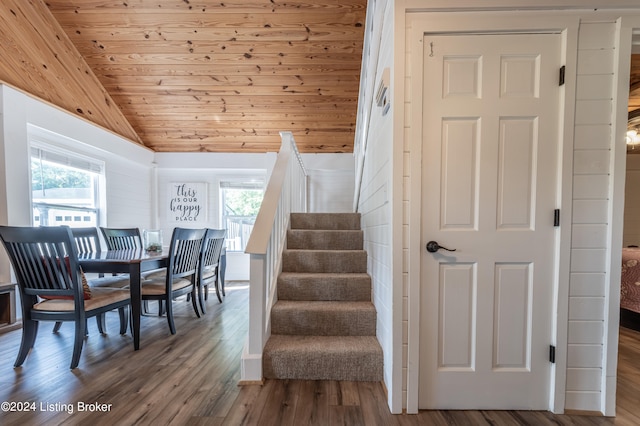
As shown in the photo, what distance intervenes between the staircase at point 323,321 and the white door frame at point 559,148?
1.30ft

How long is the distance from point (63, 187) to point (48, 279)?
211 cm

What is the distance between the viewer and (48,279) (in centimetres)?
189

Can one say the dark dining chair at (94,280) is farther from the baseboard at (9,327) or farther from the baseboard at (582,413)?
the baseboard at (582,413)

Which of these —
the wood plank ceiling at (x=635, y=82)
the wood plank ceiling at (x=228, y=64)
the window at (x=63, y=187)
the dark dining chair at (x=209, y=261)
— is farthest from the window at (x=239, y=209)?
the wood plank ceiling at (x=635, y=82)

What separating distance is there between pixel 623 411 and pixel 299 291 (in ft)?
6.77

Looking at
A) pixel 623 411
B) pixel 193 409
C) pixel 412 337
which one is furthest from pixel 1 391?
pixel 623 411

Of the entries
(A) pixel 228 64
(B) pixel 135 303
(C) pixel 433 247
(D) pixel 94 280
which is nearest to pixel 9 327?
(D) pixel 94 280

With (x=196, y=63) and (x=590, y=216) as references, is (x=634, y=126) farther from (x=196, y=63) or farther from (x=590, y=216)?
(x=196, y=63)

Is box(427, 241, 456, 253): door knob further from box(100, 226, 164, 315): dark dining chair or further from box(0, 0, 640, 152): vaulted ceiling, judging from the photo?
box(100, 226, 164, 315): dark dining chair

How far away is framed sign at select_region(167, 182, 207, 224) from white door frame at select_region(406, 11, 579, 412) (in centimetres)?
413

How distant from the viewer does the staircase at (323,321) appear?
175cm

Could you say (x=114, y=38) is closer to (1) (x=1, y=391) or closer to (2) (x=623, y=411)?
(1) (x=1, y=391)

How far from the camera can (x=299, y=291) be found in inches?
84.8

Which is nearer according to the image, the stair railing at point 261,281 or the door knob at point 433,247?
the door knob at point 433,247
